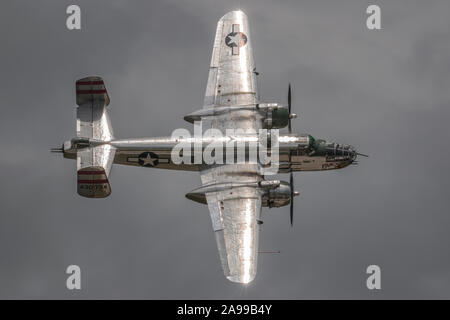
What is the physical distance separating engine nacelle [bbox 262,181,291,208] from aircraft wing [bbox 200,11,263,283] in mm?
583

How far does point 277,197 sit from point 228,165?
387 cm

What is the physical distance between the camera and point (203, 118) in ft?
215

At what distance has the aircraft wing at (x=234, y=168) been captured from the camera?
5928 centimetres

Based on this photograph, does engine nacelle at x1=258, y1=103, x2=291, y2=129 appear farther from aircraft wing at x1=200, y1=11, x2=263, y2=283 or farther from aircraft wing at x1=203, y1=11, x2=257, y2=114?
aircraft wing at x1=203, y1=11, x2=257, y2=114

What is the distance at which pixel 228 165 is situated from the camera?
208ft

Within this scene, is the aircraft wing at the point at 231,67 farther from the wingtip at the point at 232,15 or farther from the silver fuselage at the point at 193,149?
the silver fuselage at the point at 193,149

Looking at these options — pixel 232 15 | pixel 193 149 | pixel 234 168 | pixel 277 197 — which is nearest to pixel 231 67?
pixel 232 15

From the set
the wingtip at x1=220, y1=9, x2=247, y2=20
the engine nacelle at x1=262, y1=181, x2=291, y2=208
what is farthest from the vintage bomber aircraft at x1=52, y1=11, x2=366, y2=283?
the wingtip at x1=220, y1=9, x2=247, y2=20

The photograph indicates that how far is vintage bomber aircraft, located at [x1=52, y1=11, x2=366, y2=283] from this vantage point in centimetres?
6044

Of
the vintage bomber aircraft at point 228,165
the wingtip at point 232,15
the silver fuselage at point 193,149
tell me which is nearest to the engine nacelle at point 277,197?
the vintage bomber aircraft at point 228,165

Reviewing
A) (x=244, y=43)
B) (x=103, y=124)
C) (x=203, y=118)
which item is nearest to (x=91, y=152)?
(x=103, y=124)

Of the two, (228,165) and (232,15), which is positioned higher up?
(232,15)

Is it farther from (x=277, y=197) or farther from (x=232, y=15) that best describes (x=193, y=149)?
(x=232, y=15)

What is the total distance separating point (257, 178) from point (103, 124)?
10542 millimetres
